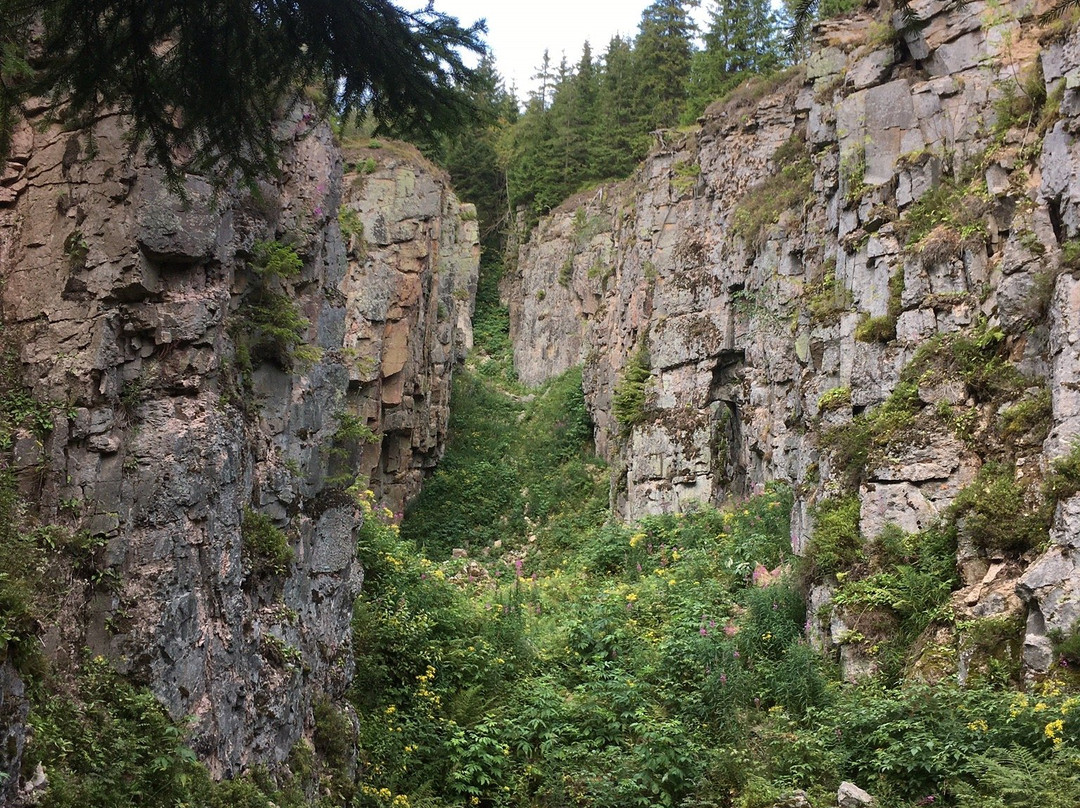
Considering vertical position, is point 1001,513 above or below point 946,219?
below

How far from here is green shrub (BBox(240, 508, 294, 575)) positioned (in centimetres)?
797

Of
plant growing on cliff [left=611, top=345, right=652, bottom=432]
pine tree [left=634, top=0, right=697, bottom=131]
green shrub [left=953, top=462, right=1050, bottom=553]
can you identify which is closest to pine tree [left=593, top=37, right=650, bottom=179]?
pine tree [left=634, top=0, right=697, bottom=131]

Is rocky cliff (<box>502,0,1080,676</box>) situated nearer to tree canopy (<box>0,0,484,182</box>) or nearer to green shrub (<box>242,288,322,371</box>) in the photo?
green shrub (<box>242,288,322,371</box>)

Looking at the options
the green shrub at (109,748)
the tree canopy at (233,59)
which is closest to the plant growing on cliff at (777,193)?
the tree canopy at (233,59)

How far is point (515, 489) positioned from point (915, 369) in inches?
619

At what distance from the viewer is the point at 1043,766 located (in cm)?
804

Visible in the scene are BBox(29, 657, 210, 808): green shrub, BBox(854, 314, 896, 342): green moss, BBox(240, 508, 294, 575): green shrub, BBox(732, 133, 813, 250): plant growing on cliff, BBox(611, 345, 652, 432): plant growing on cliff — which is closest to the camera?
BBox(29, 657, 210, 808): green shrub

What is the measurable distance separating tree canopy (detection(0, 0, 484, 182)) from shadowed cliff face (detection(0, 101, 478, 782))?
0.50 metres

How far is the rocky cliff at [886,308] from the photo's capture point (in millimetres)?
11156

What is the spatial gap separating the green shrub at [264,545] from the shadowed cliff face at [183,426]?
2cm

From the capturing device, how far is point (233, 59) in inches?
199

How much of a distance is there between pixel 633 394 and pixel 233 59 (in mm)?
18757

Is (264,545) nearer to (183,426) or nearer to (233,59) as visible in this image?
(183,426)

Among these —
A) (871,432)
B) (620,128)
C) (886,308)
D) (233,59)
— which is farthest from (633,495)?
(620,128)
